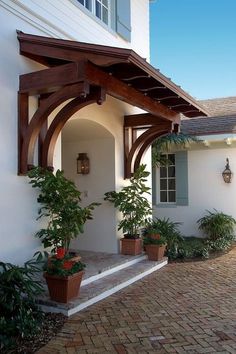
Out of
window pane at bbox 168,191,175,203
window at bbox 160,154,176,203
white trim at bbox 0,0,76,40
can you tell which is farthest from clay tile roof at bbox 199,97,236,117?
white trim at bbox 0,0,76,40

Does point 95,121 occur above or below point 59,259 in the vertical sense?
above

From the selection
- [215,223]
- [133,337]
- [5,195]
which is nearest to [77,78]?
[5,195]

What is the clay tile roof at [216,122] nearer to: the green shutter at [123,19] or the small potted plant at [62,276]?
the green shutter at [123,19]

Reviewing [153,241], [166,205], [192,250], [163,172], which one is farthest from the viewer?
[163,172]

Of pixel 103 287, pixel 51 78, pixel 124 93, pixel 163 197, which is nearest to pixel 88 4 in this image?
pixel 124 93

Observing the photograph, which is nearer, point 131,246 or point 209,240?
point 131,246

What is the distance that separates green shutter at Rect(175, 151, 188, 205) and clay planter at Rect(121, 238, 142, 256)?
3.63 meters

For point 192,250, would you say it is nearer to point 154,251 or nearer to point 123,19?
point 154,251

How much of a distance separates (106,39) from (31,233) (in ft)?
14.2

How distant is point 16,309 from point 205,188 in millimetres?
7538

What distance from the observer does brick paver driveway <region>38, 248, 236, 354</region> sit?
356cm

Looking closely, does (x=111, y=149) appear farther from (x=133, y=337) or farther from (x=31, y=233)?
(x=133, y=337)

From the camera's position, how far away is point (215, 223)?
9.36 metres

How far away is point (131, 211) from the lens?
7047mm
